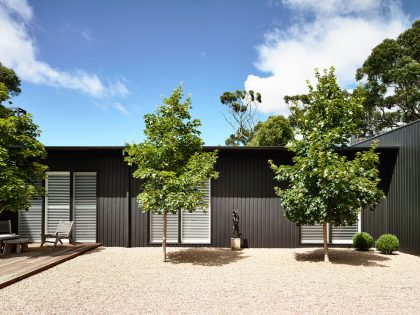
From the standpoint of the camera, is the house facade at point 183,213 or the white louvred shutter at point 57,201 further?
the white louvred shutter at point 57,201

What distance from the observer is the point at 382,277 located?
646 centimetres

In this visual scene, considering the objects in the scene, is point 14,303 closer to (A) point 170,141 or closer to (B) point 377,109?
(A) point 170,141

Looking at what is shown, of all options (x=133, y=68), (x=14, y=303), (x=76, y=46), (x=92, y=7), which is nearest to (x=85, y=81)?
(x=133, y=68)

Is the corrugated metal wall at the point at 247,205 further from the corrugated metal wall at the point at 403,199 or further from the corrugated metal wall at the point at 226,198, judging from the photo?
the corrugated metal wall at the point at 403,199

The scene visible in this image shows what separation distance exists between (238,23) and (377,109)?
17.2 meters

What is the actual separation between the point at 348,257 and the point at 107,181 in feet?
26.4

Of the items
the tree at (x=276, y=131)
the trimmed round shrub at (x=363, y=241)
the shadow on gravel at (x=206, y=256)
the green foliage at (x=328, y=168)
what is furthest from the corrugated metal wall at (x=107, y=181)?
the tree at (x=276, y=131)

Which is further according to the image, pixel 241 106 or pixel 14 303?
pixel 241 106

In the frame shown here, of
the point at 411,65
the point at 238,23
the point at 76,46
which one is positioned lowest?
the point at 76,46

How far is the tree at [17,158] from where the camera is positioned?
767 centimetres

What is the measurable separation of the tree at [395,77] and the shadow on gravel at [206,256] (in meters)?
19.3

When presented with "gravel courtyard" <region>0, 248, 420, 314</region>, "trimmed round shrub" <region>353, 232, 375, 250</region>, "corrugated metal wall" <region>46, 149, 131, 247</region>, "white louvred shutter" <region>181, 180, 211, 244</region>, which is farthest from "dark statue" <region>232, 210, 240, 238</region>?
"trimmed round shrub" <region>353, 232, 375, 250</region>

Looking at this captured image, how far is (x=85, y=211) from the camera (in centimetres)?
1033

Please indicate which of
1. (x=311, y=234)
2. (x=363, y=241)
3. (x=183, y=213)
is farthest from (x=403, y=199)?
(x=183, y=213)
